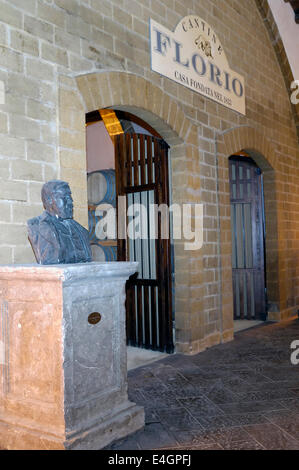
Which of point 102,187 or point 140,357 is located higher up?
point 102,187

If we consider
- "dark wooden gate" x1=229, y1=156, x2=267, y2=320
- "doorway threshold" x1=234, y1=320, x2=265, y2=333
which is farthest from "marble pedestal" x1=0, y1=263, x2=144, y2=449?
"dark wooden gate" x1=229, y1=156, x2=267, y2=320

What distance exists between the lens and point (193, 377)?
379cm

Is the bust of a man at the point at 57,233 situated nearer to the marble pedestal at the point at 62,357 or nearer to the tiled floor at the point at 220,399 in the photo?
the marble pedestal at the point at 62,357

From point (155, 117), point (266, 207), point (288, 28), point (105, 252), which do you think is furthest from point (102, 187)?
point (288, 28)

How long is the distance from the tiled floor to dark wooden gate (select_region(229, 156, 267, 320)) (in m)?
1.79

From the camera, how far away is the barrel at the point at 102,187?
19.1 ft

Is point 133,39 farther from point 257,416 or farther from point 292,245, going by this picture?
point 292,245

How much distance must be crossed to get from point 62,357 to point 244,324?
4.52m

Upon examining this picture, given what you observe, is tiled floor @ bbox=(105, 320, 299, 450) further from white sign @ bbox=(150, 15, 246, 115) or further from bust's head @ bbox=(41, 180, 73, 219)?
white sign @ bbox=(150, 15, 246, 115)

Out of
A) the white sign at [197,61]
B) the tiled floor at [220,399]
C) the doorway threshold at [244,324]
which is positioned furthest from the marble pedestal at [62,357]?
the doorway threshold at [244,324]

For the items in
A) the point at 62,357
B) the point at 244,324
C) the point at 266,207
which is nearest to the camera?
the point at 62,357

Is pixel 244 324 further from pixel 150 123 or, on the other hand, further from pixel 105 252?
pixel 150 123

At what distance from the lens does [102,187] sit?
19.4 ft
